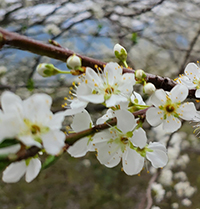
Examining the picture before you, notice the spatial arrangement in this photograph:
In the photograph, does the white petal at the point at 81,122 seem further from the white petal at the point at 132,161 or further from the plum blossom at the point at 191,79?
the plum blossom at the point at 191,79

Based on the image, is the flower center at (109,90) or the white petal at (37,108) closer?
the white petal at (37,108)

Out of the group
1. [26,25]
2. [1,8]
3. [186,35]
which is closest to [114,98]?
[26,25]

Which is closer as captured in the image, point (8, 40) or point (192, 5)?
point (8, 40)

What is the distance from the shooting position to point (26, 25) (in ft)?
7.80

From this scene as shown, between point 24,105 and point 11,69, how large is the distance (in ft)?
8.22

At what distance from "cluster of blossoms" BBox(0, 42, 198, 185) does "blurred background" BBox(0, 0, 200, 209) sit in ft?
6.49

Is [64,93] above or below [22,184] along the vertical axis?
above

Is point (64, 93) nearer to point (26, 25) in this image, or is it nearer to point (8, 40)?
point (26, 25)

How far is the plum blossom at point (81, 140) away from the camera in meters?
0.44

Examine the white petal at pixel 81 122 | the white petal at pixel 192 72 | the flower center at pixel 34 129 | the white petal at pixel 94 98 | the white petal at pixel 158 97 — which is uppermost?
the white petal at pixel 94 98

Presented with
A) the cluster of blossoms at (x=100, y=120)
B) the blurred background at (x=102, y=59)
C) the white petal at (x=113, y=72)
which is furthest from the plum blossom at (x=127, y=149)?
the blurred background at (x=102, y=59)

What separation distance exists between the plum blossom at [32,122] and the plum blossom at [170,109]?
0.62 ft

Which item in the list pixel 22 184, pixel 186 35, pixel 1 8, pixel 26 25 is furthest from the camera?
pixel 186 35

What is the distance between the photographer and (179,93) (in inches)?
18.6
